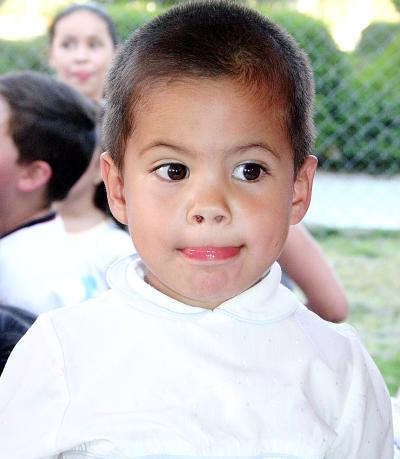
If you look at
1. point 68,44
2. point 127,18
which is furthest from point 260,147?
point 127,18

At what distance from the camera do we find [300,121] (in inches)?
Result: 58.3

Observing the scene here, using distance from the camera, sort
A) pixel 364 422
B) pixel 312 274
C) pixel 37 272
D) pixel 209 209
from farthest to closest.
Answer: pixel 312 274 → pixel 37 272 → pixel 364 422 → pixel 209 209

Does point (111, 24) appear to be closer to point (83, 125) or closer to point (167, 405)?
point (83, 125)

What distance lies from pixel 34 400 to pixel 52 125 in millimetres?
1199

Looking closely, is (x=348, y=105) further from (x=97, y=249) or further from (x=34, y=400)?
(x=34, y=400)

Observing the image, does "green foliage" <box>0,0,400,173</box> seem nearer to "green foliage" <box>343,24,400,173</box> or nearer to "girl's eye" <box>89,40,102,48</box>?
"green foliage" <box>343,24,400,173</box>

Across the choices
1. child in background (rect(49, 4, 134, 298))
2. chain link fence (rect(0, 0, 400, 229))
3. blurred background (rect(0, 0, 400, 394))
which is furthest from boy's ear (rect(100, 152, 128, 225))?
chain link fence (rect(0, 0, 400, 229))

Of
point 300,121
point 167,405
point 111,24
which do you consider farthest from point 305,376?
point 111,24

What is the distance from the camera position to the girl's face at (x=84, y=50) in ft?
13.1

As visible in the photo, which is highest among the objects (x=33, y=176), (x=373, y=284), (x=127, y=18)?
(x=33, y=176)

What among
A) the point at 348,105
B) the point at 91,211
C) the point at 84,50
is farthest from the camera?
the point at 348,105

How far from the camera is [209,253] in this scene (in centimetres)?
137

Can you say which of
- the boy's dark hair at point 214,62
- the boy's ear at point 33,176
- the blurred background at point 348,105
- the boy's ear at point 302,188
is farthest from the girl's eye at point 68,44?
the blurred background at point 348,105

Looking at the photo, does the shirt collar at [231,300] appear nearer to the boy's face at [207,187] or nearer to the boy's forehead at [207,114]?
the boy's face at [207,187]
